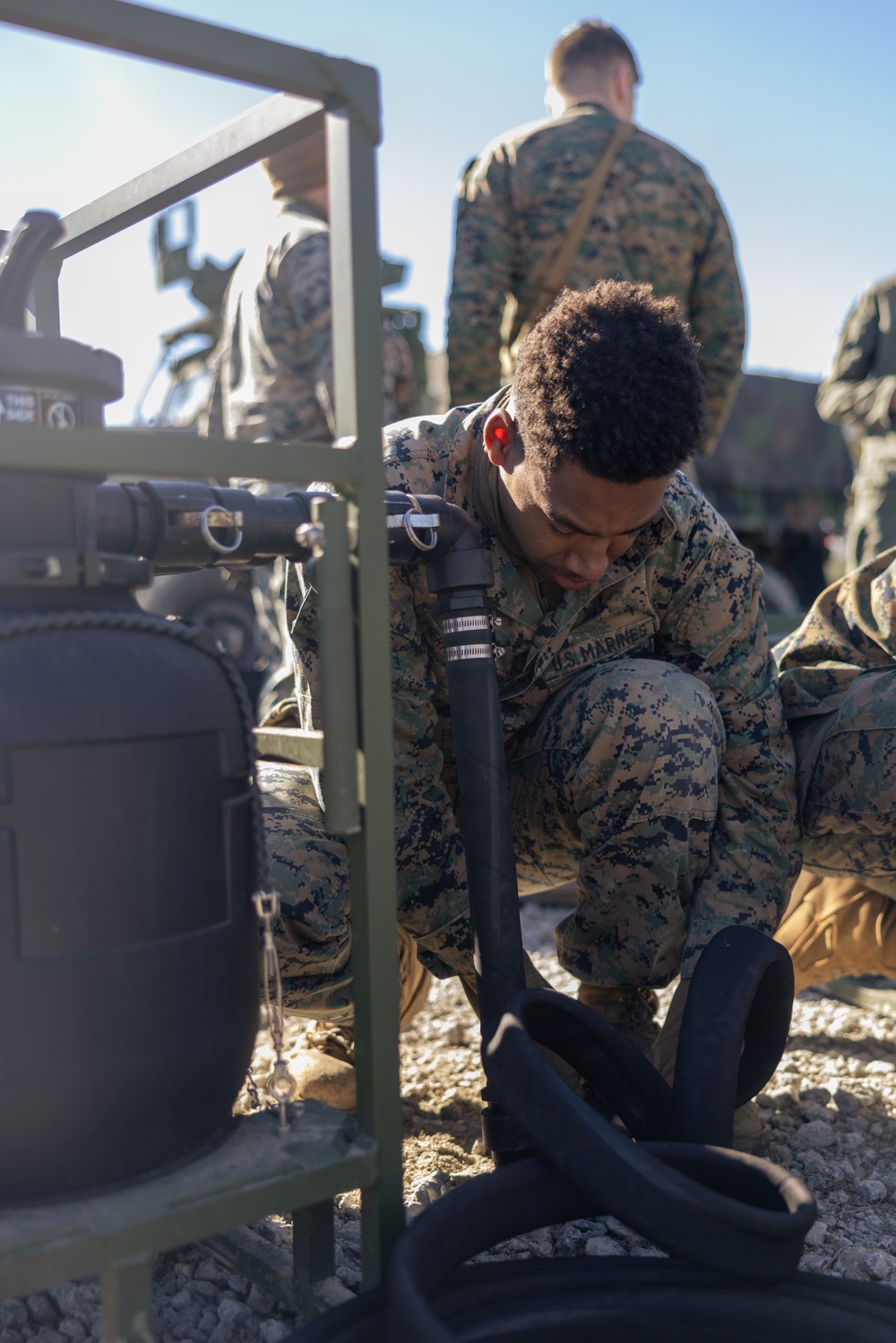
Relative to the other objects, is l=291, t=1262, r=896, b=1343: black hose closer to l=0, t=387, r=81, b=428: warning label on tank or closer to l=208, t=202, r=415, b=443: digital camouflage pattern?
l=0, t=387, r=81, b=428: warning label on tank

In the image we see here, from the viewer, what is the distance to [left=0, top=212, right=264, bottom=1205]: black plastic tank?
1062 mm

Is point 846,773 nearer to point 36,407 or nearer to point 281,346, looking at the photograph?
point 36,407

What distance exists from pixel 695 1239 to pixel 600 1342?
19 centimetres

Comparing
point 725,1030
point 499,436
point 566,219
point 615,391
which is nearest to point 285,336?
point 566,219

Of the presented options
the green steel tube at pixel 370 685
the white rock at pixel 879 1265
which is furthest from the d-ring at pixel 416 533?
the white rock at pixel 879 1265

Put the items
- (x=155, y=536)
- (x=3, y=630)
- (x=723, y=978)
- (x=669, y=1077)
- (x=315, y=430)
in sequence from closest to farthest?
(x=3, y=630), (x=155, y=536), (x=723, y=978), (x=669, y=1077), (x=315, y=430)

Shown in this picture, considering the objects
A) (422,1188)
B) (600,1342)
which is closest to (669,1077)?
(422,1188)

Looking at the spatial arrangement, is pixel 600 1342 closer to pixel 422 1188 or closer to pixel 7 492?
pixel 422 1188

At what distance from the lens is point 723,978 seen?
1.47m

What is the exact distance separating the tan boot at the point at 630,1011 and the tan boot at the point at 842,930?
0.38 m

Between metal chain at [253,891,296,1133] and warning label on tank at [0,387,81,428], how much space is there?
19.1 inches

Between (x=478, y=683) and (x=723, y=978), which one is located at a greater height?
(x=478, y=683)

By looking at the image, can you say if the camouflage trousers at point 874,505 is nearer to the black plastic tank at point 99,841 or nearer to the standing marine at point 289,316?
the standing marine at point 289,316

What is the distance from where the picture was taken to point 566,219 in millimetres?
3451
